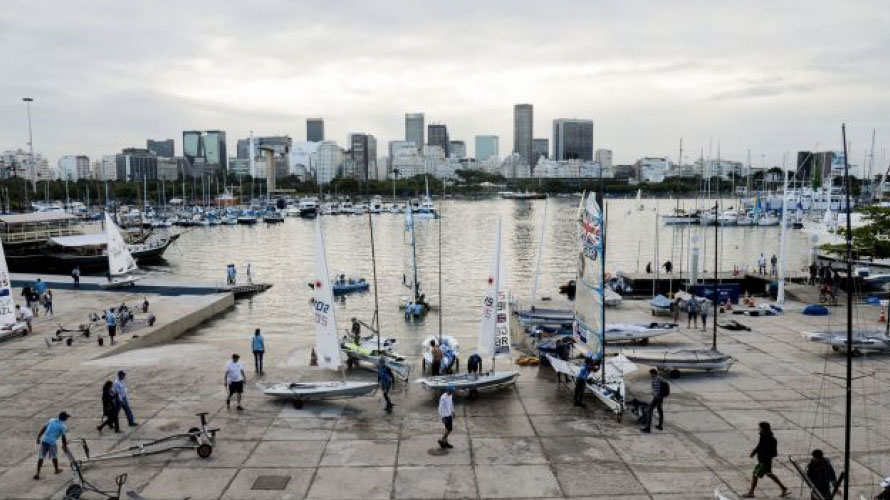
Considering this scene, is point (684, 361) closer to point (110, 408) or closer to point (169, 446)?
point (169, 446)

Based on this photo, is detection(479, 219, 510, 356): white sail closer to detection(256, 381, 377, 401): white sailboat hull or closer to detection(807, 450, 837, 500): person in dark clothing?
detection(256, 381, 377, 401): white sailboat hull

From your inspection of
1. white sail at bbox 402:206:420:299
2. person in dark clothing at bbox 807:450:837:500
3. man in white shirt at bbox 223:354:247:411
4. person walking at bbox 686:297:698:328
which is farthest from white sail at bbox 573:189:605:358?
white sail at bbox 402:206:420:299

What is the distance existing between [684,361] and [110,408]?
49.0 ft

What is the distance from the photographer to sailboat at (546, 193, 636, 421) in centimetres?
1688

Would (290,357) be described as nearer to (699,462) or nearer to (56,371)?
(56,371)

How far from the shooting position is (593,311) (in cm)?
1775

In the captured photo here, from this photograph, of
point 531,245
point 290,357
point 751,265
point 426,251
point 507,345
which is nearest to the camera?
point 507,345

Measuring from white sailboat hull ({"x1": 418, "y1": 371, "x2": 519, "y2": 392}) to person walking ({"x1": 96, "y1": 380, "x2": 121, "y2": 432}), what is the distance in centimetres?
693

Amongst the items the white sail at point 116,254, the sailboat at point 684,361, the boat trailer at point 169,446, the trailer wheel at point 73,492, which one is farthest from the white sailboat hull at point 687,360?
the white sail at point 116,254

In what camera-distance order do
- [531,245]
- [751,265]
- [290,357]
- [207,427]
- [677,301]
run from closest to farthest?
[207,427] → [290,357] → [677,301] → [751,265] → [531,245]

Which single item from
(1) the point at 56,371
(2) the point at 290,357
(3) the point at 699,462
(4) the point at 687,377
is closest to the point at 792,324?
(4) the point at 687,377

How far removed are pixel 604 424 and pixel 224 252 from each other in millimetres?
71511

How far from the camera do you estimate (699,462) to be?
13.1 meters

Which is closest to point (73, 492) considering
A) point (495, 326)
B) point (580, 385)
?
point (495, 326)
